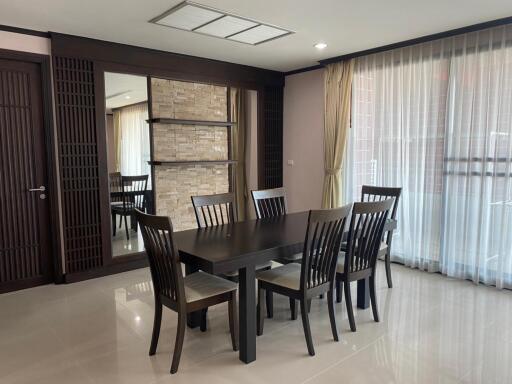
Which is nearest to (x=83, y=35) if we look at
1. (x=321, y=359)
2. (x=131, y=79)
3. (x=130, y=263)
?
(x=131, y=79)

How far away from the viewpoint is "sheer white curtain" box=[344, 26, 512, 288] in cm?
357

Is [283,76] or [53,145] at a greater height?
[283,76]

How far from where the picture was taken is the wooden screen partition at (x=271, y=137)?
5.62 meters

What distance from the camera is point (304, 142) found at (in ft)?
18.2

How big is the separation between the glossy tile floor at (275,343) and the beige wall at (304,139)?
84.9 inches

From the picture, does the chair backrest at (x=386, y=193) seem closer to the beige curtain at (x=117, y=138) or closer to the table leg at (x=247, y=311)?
the table leg at (x=247, y=311)

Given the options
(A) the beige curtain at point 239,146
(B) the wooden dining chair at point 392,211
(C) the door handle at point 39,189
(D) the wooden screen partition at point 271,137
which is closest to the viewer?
(B) the wooden dining chair at point 392,211

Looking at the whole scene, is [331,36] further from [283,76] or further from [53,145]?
[53,145]

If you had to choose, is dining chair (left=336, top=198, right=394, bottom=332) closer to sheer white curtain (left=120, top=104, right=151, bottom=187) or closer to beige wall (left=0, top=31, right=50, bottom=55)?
sheer white curtain (left=120, top=104, right=151, bottom=187)

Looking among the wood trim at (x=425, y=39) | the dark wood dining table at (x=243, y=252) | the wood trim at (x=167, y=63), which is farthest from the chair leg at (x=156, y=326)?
the wood trim at (x=425, y=39)

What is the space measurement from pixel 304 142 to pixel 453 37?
7.66 ft

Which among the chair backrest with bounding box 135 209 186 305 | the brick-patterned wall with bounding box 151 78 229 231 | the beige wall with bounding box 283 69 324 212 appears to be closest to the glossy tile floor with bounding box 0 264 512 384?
the chair backrest with bounding box 135 209 186 305

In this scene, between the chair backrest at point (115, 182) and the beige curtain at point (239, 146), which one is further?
the beige curtain at point (239, 146)

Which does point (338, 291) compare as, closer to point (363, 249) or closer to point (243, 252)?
point (363, 249)
